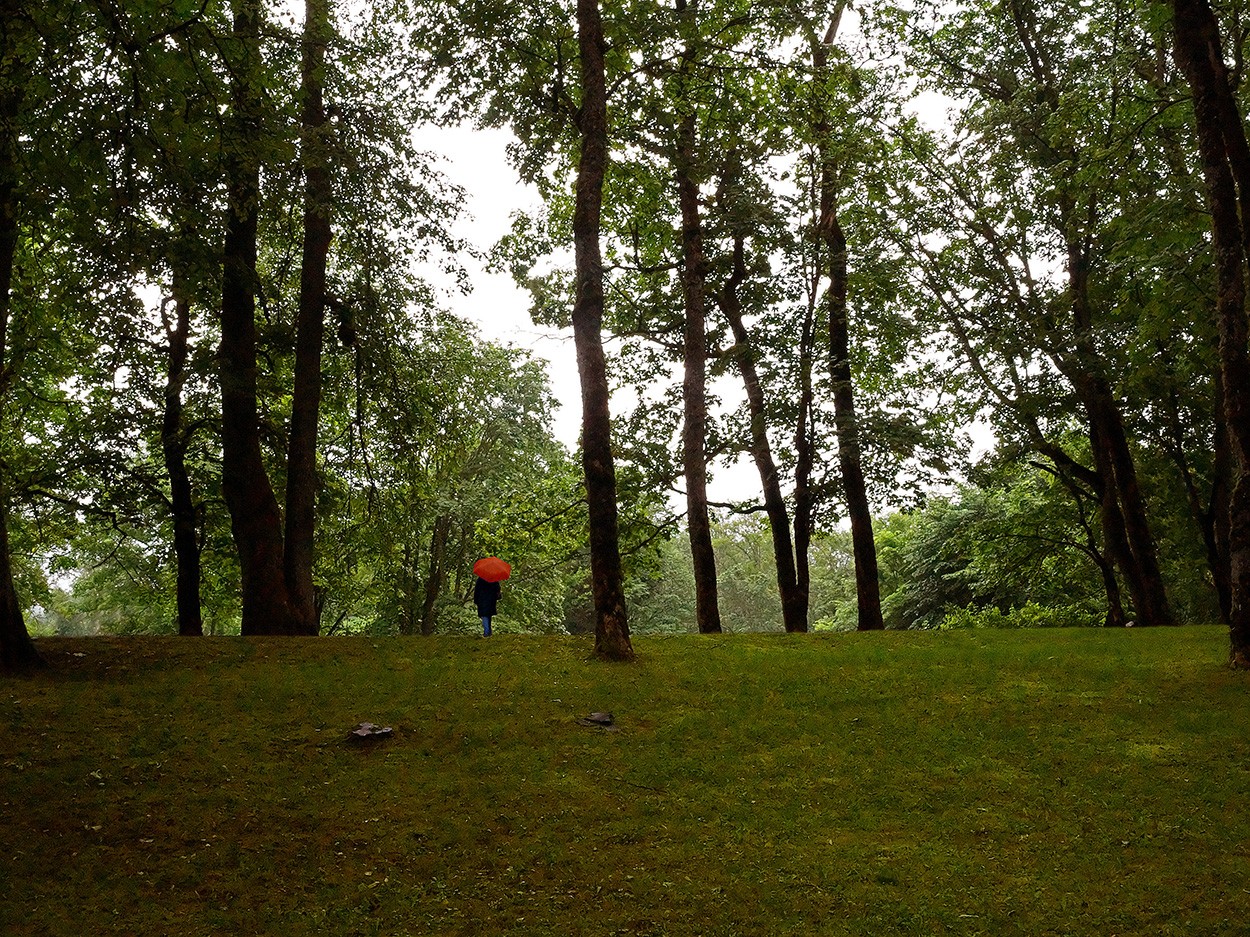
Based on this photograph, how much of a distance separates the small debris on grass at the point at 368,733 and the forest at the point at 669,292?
3.79m

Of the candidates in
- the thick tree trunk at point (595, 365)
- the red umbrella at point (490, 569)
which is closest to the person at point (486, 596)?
the red umbrella at point (490, 569)

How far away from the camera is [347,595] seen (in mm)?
29812

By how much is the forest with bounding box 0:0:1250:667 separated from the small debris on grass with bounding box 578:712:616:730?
2.56 meters

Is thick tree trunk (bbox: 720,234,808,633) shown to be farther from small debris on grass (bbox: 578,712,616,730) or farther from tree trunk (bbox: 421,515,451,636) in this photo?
tree trunk (bbox: 421,515,451,636)

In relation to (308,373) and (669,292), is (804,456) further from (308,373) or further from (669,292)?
(308,373)

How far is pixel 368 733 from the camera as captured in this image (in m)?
7.91

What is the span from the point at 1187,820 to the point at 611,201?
15937mm

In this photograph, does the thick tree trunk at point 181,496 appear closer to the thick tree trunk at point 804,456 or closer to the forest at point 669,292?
the forest at point 669,292

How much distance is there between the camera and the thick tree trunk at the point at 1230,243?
9789mm

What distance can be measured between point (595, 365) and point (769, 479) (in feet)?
25.7

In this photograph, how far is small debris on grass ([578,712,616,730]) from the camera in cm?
855

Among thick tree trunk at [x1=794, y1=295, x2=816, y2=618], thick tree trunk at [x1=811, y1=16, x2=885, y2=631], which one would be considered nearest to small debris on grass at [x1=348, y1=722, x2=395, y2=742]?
thick tree trunk at [x1=811, y1=16, x2=885, y2=631]

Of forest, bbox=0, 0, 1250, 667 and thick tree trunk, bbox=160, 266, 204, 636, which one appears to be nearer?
forest, bbox=0, 0, 1250, 667

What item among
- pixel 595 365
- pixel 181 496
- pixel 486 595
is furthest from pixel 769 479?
pixel 181 496
